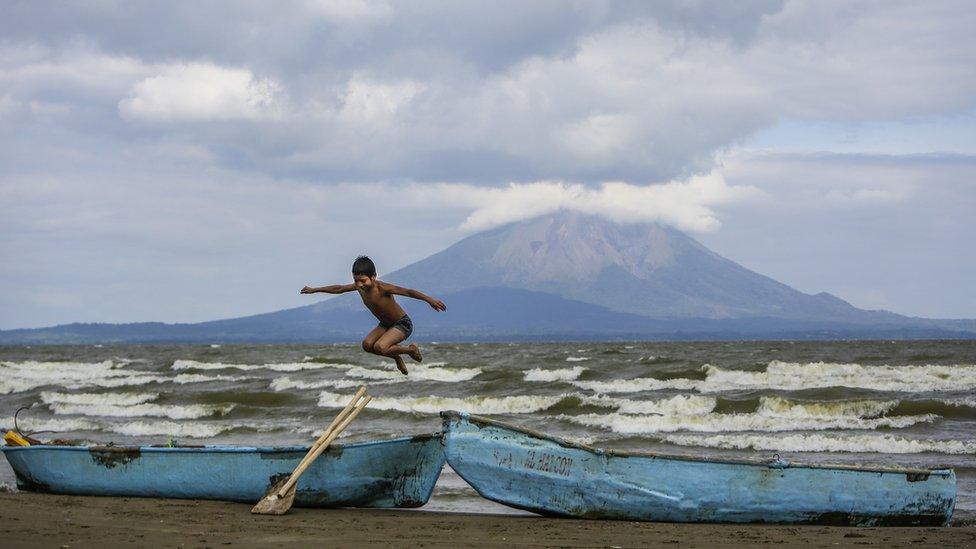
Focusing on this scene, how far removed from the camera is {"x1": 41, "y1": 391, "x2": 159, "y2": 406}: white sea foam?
98.7 feet

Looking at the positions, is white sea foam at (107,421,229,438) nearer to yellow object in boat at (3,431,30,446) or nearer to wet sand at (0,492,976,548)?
yellow object in boat at (3,431,30,446)

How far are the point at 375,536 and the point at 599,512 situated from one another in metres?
2.46

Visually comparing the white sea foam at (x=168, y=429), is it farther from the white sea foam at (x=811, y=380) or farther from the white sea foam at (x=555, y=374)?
the white sea foam at (x=555, y=374)

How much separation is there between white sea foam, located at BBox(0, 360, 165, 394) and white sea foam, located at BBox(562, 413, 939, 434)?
21391mm

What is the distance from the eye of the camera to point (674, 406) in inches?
982

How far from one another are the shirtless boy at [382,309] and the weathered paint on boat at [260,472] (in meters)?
0.97

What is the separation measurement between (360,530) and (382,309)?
8.86 feet

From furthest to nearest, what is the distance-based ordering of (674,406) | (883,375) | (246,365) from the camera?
(246,365), (883,375), (674,406)

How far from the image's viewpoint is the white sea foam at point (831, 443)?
17156 mm

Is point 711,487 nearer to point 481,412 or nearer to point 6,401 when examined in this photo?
point 481,412

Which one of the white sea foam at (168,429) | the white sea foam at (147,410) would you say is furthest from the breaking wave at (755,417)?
the white sea foam at (147,410)

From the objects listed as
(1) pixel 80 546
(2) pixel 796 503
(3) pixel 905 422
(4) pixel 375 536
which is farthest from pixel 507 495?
(3) pixel 905 422

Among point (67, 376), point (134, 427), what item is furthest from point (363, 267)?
point (67, 376)

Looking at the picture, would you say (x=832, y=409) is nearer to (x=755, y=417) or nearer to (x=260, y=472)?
(x=755, y=417)
